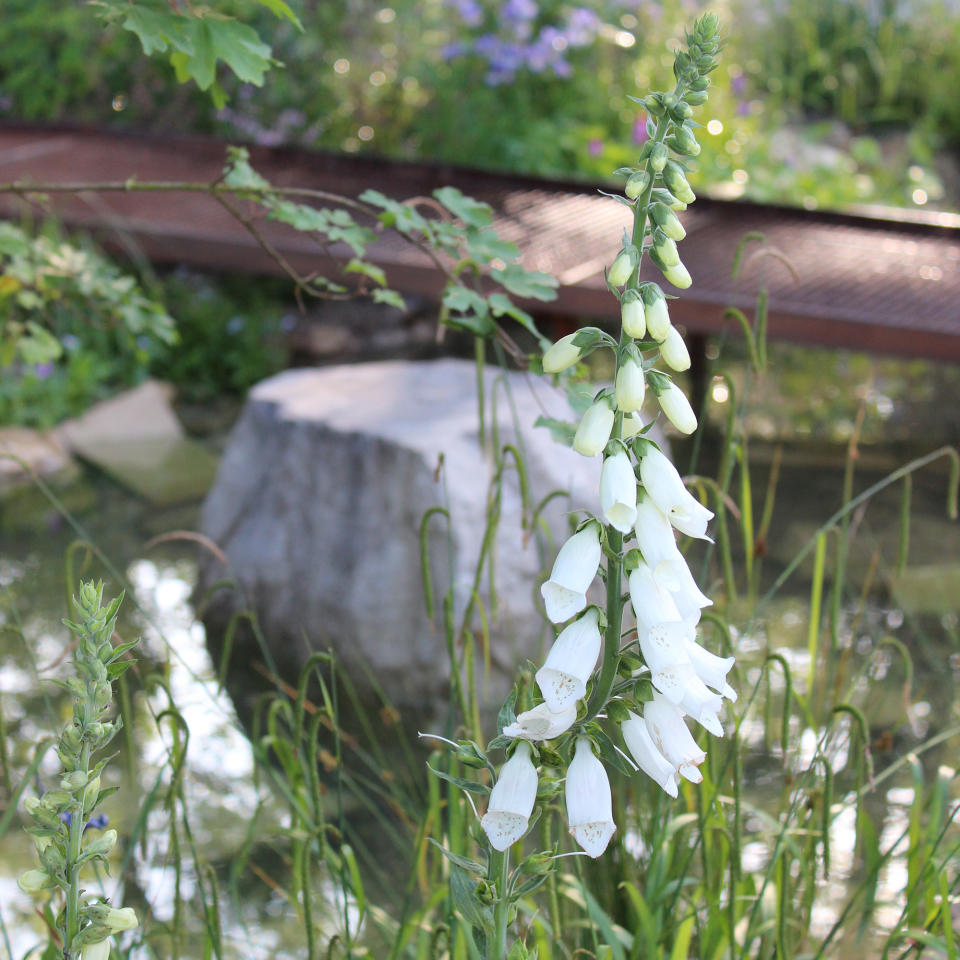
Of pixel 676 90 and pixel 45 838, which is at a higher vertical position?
pixel 676 90

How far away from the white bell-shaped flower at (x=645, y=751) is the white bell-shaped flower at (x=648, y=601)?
8 cm

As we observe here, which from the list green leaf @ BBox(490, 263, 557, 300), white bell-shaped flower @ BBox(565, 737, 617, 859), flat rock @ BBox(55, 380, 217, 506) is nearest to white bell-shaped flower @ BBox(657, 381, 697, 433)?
white bell-shaped flower @ BBox(565, 737, 617, 859)

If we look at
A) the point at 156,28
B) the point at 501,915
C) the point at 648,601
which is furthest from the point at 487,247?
the point at 501,915

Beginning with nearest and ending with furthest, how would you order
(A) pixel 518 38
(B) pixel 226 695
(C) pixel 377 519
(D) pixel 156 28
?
(D) pixel 156 28
(B) pixel 226 695
(C) pixel 377 519
(A) pixel 518 38

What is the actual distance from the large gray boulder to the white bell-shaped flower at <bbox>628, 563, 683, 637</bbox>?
5.68ft

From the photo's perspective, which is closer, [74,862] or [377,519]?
[74,862]

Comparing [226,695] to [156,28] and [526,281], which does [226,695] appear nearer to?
[526,281]

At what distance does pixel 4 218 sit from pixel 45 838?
4.59 meters

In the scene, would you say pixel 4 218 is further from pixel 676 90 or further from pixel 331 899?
pixel 676 90

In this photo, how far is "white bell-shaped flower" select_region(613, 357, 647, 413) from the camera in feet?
2.41

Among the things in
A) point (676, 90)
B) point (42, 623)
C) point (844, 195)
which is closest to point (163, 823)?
point (42, 623)

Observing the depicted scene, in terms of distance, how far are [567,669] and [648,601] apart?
7cm

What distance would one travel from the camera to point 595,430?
77 cm

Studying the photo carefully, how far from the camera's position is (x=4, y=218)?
186 inches
